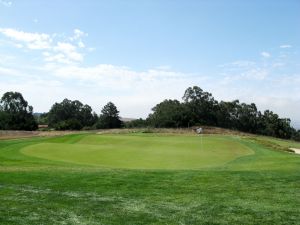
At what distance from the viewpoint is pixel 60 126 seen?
86.3m

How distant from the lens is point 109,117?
10706cm

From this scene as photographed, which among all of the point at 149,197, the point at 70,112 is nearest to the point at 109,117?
the point at 70,112

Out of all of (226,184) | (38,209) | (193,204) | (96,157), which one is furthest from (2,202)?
(96,157)

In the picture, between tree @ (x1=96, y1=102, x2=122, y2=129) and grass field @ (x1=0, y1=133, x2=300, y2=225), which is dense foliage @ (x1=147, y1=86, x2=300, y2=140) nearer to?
tree @ (x1=96, y1=102, x2=122, y2=129)

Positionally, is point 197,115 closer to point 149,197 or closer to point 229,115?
point 229,115

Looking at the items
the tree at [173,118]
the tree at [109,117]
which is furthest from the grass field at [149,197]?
the tree at [109,117]

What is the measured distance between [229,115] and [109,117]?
3163 cm

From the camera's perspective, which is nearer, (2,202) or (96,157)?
(2,202)

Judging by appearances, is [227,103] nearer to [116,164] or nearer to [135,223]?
[116,164]

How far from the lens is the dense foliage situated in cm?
9881

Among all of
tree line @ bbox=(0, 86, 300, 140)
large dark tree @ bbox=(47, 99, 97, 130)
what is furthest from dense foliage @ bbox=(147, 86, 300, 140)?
large dark tree @ bbox=(47, 99, 97, 130)

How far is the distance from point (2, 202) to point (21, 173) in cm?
530

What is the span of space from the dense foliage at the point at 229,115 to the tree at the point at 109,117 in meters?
9.90

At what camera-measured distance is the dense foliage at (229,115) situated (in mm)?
98812
